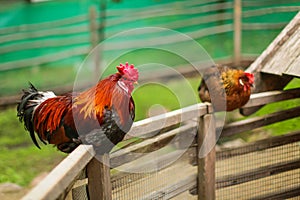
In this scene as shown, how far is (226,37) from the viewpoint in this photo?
842 cm

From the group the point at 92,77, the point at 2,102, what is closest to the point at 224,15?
the point at 92,77

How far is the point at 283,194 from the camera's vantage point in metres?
3.55

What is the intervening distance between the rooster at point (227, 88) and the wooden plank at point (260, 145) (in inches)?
11.0

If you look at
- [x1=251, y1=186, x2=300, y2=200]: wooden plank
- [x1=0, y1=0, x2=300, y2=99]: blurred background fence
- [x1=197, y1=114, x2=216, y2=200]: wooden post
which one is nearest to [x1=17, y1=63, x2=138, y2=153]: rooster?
[x1=197, y1=114, x2=216, y2=200]: wooden post

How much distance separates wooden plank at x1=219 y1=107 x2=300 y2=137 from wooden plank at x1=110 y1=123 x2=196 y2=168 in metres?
0.61

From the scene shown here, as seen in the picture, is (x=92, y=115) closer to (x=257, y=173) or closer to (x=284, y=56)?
(x=257, y=173)

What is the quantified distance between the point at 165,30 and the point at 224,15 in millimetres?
1019

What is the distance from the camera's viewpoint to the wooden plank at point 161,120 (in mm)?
2567

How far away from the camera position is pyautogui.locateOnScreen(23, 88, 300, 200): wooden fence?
221 centimetres

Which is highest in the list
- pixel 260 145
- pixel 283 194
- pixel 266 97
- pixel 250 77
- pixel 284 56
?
pixel 284 56

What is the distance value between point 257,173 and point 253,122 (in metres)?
0.36

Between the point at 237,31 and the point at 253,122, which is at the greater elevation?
the point at 237,31

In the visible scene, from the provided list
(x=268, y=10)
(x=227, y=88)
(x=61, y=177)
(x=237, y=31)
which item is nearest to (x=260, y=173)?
(x=227, y=88)

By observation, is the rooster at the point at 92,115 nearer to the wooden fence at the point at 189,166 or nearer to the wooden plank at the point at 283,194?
the wooden fence at the point at 189,166
